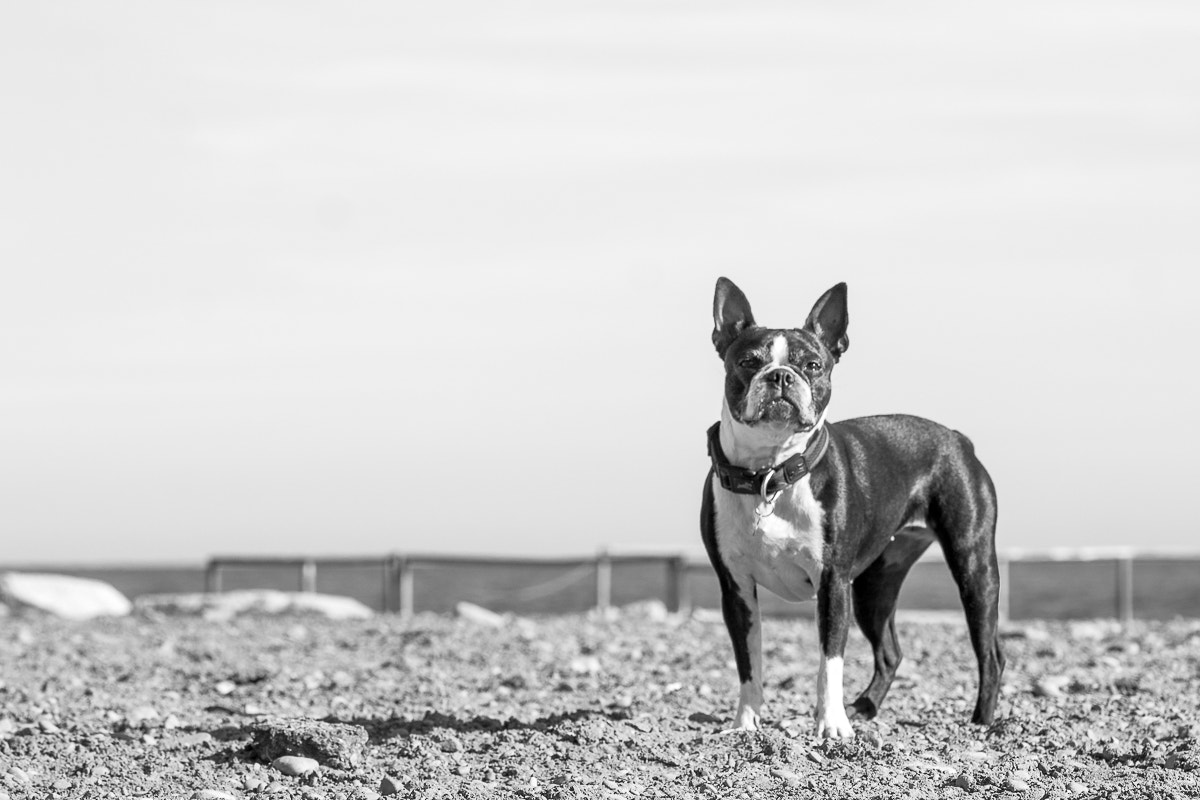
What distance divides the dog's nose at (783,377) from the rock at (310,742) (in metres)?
2.32

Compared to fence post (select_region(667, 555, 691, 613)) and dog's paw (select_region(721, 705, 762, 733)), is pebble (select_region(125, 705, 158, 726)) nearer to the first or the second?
dog's paw (select_region(721, 705, 762, 733))

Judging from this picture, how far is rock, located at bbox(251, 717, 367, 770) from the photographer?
689 cm

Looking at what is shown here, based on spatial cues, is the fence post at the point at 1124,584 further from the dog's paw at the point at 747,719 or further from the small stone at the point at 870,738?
the dog's paw at the point at 747,719

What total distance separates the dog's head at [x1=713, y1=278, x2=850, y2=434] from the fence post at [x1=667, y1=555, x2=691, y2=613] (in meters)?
14.2

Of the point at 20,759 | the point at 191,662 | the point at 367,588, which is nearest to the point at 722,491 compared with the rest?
the point at 20,759

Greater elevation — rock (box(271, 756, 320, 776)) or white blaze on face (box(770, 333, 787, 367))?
white blaze on face (box(770, 333, 787, 367))

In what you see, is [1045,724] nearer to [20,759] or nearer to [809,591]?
[809,591]

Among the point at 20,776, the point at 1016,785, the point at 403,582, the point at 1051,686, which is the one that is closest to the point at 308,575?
the point at 403,582

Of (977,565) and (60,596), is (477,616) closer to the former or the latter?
(60,596)

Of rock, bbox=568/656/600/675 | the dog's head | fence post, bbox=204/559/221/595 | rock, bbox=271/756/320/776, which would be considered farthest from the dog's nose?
fence post, bbox=204/559/221/595

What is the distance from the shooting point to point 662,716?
26.6 feet

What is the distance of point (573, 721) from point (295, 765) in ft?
4.90

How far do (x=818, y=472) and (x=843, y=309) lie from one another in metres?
0.79

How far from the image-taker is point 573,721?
7.79 m
